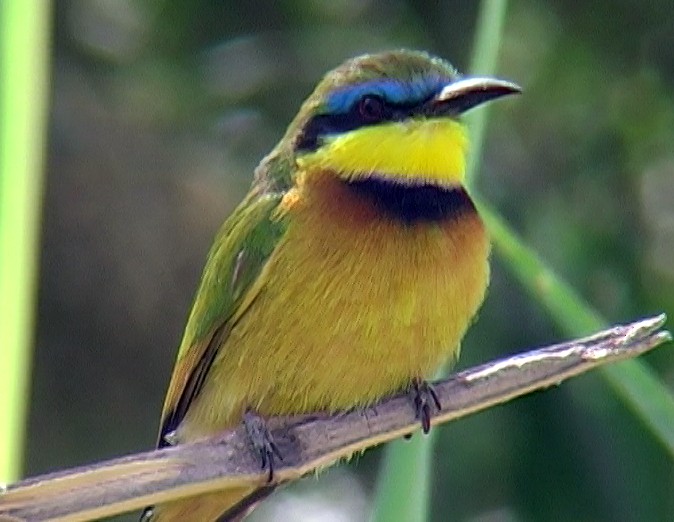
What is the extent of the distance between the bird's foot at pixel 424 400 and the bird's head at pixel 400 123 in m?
0.24

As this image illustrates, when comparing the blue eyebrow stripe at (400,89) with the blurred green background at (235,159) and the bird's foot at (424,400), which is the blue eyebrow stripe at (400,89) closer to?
the bird's foot at (424,400)

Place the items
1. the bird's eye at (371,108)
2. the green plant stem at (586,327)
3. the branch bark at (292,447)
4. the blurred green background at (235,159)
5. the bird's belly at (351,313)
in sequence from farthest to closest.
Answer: the blurred green background at (235,159) → the bird's eye at (371,108) → the bird's belly at (351,313) → the green plant stem at (586,327) → the branch bark at (292,447)

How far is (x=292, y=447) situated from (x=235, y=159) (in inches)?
58.8

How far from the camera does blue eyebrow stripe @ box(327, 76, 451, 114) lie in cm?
182

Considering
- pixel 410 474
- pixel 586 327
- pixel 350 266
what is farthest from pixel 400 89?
pixel 410 474

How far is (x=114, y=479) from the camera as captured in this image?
138cm

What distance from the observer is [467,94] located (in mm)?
1782

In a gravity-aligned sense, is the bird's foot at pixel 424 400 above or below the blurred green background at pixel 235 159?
below

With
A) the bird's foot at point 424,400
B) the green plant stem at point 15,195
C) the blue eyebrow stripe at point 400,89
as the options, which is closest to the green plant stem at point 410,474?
the bird's foot at point 424,400

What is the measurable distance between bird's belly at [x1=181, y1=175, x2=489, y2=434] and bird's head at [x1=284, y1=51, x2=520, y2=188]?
0.06 meters

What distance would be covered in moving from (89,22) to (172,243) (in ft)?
1.60

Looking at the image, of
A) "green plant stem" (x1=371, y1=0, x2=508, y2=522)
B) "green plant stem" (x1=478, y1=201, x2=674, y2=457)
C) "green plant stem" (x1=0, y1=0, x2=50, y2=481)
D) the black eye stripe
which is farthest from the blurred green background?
"green plant stem" (x1=0, y1=0, x2=50, y2=481)

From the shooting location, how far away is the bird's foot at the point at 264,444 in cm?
161

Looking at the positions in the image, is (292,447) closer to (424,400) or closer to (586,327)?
(424,400)
